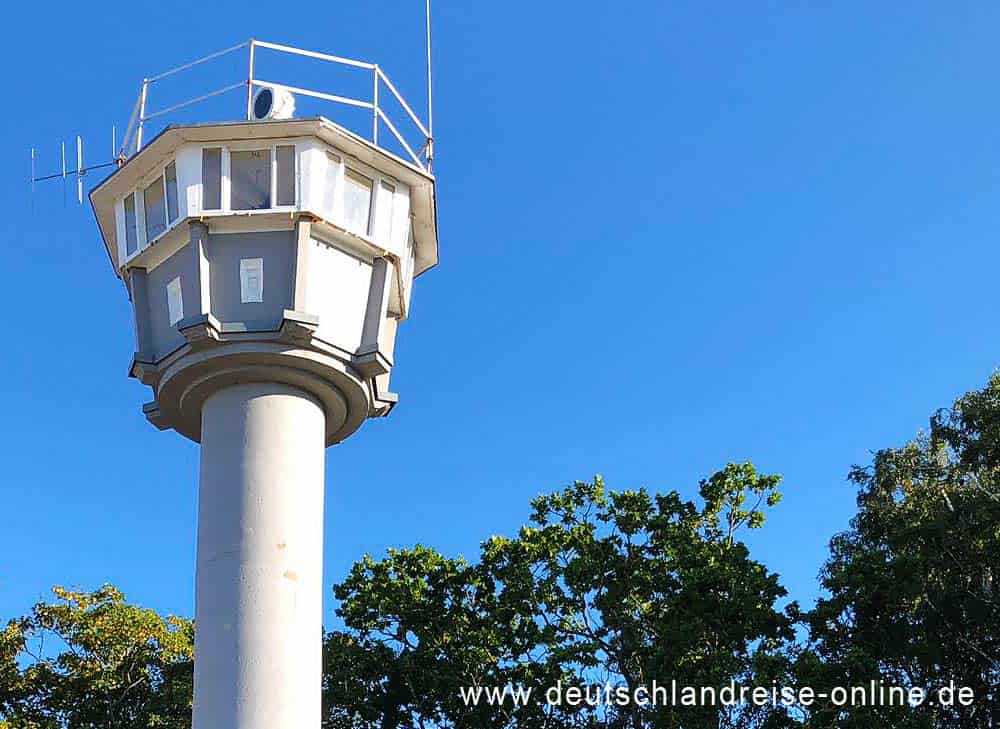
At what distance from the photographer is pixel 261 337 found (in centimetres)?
2153

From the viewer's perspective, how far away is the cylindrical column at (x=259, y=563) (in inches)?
777

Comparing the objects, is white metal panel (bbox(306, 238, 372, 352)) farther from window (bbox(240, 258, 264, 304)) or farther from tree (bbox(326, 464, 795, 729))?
tree (bbox(326, 464, 795, 729))

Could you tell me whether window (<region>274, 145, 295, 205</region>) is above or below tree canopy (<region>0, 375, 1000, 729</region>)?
above

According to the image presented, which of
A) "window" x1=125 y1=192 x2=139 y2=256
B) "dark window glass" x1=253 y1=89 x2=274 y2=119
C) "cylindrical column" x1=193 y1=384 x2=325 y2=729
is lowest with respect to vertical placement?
"cylindrical column" x1=193 y1=384 x2=325 y2=729

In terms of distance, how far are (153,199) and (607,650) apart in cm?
1546

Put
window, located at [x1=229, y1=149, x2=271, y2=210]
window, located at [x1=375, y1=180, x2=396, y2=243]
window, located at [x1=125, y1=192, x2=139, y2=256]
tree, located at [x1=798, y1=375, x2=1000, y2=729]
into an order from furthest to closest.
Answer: tree, located at [x1=798, y1=375, x2=1000, y2=729]
window, located at [x1=125, y1=192, x2=139, y2=256]
window, located at [x1=375, y1=180, x2=396, y2=243]
window, located at [x1=229, y1=149, x2=271, y2=210]

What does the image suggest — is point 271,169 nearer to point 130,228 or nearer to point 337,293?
point 337,293

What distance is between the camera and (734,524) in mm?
33469

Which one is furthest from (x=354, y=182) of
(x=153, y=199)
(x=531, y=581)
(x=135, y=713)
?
(x=135, y=713)

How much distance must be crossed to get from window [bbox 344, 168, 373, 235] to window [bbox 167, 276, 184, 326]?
297cm

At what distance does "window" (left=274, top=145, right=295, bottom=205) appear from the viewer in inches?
876

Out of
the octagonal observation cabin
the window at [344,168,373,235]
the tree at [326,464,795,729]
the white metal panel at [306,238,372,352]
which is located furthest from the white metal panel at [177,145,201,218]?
the tree at [326,464,795,729]

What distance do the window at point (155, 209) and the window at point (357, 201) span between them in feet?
10.2

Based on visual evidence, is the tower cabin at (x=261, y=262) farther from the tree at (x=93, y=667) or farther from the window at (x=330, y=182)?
the tree at (x=93, y=667)
